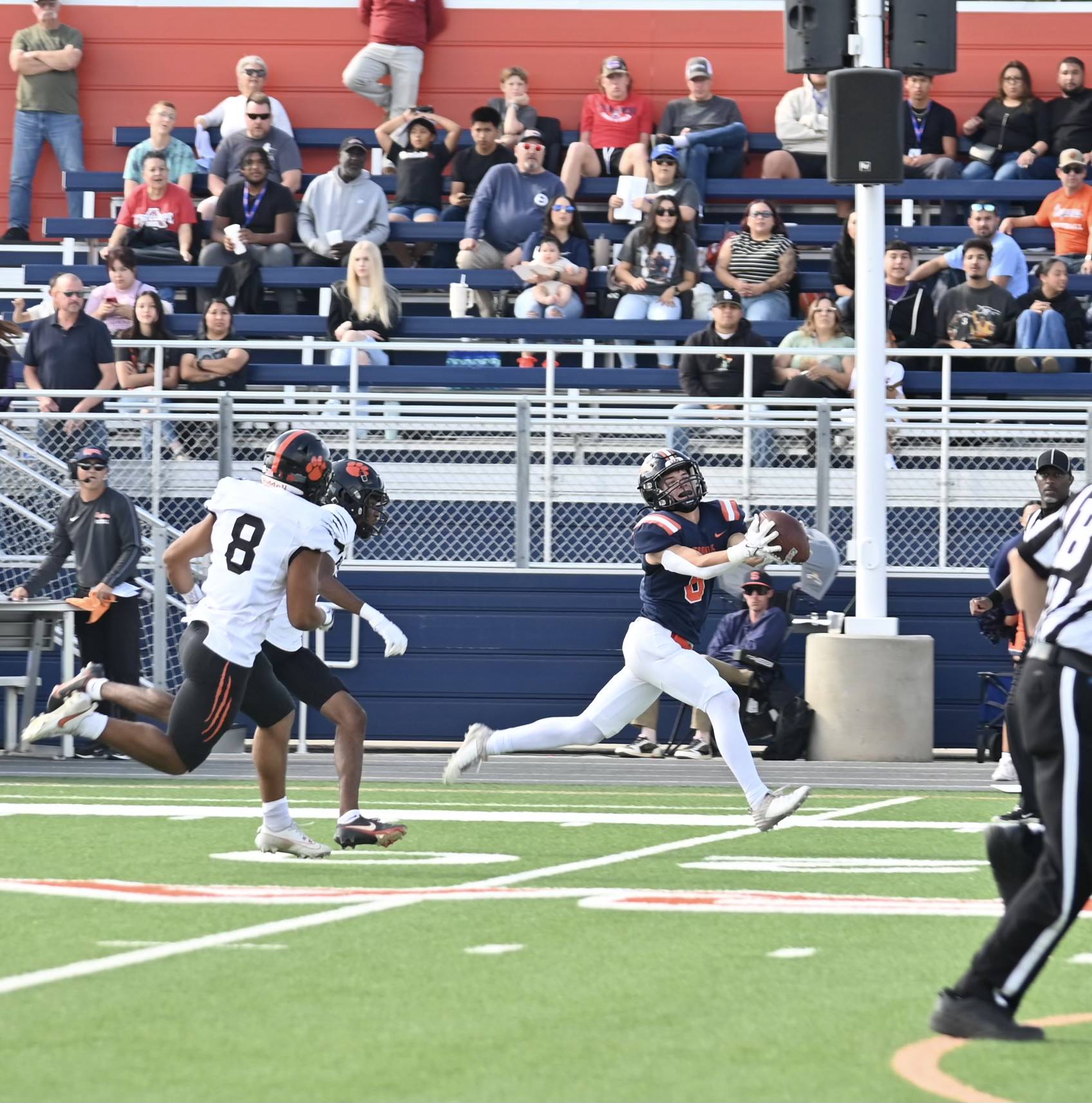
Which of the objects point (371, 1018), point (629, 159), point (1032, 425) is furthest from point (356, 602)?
point (629, 159)

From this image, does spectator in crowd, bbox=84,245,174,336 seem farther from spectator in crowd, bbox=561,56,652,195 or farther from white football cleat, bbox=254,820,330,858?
white football cleat, bbox=254,820,330,858

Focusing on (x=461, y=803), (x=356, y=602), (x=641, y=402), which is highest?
(x=641, y=402)

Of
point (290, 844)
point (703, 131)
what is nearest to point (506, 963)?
point (290, 844)

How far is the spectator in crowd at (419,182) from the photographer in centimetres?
1945

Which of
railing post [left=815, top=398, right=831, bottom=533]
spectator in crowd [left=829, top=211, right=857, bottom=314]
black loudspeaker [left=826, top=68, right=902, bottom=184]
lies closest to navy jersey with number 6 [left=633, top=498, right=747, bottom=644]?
black loudspeaker [left=826, top=68, right=902, bottom=184]

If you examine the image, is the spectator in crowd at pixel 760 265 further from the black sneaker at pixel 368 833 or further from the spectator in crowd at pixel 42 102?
the black sneaker at pixel 368 833

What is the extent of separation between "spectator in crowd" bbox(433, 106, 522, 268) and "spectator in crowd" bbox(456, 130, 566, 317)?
545 millimetres

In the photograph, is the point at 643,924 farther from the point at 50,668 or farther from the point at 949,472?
the point at 50,668

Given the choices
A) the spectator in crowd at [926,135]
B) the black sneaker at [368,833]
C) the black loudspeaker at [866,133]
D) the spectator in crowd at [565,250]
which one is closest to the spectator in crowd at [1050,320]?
the spectator in crowd at [926,135]

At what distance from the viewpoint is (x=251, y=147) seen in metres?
19.8

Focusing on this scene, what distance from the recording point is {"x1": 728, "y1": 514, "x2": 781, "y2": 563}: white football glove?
378 inches

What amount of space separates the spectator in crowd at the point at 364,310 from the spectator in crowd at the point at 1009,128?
18.7 ft

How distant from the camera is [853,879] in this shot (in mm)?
8367

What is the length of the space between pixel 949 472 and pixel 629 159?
5.66m
